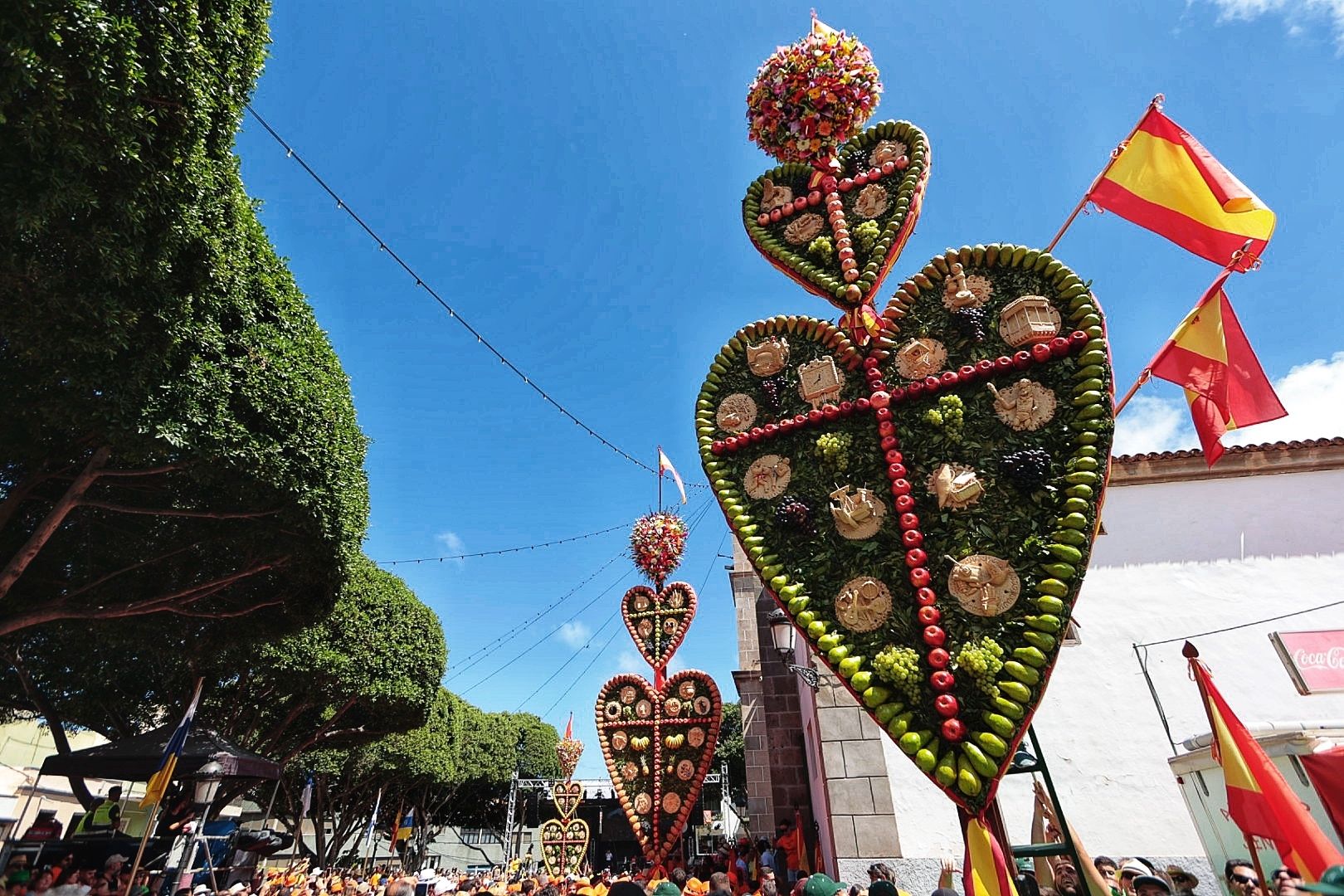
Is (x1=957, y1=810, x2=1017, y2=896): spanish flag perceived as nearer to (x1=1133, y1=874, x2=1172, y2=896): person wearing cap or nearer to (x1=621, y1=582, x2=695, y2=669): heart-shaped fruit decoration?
(x1=1133, y1=874, x2=1172, y2=896): person wearing cap

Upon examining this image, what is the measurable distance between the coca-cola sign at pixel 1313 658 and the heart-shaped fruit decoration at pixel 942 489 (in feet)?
21.9

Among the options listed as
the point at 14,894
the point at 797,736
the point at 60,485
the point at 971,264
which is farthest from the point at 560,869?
the point at 971,264

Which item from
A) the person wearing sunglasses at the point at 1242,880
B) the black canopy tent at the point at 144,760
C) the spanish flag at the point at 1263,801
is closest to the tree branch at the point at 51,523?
the black canopy tent at the point at 144,760

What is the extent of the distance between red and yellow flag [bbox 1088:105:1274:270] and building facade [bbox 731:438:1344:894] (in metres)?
4.31

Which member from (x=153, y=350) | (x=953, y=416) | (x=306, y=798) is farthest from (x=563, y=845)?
(x=306, y=798)

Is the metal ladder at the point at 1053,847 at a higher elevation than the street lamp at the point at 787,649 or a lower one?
lower

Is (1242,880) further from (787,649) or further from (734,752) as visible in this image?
(734,752)

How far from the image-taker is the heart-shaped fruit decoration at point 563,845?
9.96 m

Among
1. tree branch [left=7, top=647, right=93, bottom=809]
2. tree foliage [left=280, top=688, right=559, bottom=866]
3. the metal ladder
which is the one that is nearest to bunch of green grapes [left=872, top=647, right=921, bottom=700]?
the metal ladder

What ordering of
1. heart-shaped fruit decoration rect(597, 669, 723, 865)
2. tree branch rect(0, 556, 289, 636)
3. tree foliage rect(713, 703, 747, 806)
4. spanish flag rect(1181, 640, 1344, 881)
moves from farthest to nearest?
tree foliage rect(713, 703, 747, 806), heart-shaped fruit decoration rect(597, 669, 723, 865), tree branch rect(0, 556, 289, 636), spanish flag rect(1181, 640, 1344, 881)

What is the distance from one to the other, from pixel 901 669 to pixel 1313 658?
7.49m

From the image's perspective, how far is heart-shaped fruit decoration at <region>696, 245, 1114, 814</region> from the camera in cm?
348

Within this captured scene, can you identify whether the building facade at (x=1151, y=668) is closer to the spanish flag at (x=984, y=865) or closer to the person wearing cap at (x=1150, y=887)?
the person wearing cap at (x=1150, y=887)

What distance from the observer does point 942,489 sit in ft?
12.9
